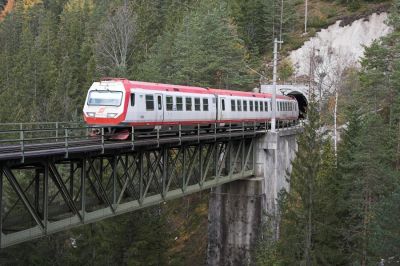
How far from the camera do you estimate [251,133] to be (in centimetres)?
3109

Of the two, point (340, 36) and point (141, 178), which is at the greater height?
point (340, 36)

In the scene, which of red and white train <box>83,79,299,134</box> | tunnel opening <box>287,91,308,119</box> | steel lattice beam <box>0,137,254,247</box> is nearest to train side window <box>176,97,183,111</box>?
red and white train <box>83,79,299,134</box>

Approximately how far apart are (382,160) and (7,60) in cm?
7099

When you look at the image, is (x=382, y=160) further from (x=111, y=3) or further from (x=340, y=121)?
(x=111, y=3)

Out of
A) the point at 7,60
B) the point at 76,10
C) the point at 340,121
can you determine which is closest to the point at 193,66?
the point at 340,121

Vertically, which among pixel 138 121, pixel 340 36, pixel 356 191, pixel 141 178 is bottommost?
pixel 356 191

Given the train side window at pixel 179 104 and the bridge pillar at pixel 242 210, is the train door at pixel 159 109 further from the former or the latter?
the bridge pillar at pixel 242 210

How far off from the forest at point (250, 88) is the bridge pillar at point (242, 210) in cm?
120

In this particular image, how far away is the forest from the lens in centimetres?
2736

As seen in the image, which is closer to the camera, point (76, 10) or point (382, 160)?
point (382, 160)

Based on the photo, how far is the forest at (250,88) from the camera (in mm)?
27359

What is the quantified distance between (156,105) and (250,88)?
1373 inches

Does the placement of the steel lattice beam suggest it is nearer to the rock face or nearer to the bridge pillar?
the bridge pillar

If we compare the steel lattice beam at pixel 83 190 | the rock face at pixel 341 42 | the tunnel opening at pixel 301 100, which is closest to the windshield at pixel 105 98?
the steel lattice beam at pixel 83 190
